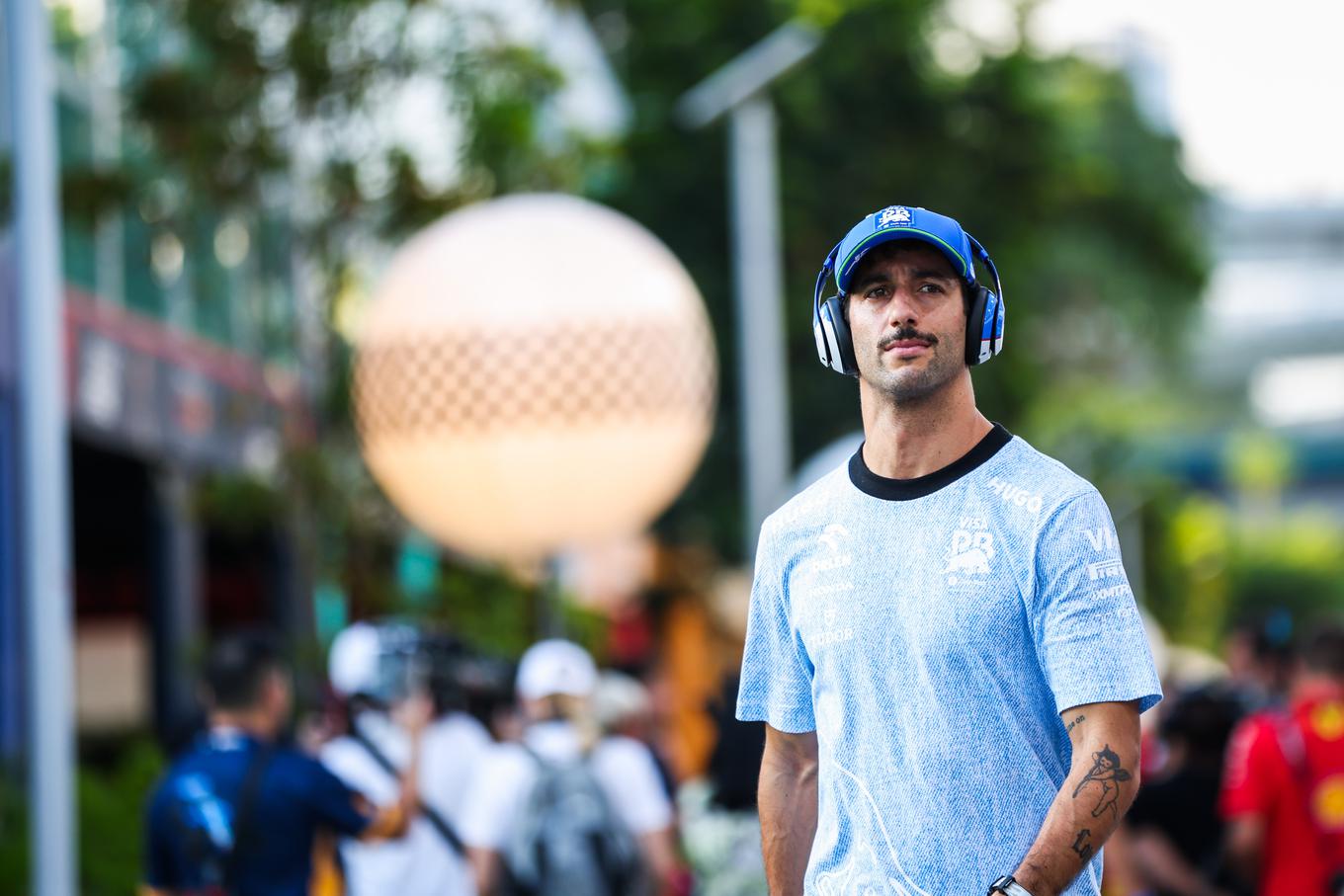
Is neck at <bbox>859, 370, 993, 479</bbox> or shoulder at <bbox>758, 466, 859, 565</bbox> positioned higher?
neck at <bbox>859, 370, 993, 479</bbox>

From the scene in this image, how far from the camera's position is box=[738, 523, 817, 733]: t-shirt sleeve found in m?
3.64

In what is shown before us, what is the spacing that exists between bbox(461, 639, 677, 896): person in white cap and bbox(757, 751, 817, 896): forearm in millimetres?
3942

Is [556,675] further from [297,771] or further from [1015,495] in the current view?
[1015,495]

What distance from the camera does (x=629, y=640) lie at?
24328mm

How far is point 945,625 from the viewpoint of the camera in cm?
329

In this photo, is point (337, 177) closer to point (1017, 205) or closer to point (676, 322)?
point (676, 322)

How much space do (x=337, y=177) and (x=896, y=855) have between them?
8733mm

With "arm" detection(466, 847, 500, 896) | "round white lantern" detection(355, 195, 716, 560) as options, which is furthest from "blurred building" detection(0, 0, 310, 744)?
"arm" detection(466, 847, 500, 896)

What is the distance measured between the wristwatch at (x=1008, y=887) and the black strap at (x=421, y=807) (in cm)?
454

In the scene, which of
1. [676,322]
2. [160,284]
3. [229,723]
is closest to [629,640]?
[160,284]

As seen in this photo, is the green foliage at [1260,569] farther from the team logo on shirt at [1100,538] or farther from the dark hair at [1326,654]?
the team logo on shirt at [1100,538]

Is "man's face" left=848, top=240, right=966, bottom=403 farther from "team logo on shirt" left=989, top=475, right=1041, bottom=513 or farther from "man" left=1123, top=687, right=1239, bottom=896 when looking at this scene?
"man" left=1123, top=687, right=1239, bottom=896

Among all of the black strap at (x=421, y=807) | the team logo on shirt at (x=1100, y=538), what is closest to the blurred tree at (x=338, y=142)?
the black strap at (x=421, y=807)

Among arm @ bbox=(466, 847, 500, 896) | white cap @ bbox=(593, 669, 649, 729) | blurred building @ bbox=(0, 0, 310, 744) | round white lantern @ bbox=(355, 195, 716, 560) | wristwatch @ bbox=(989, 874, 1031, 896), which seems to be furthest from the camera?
blurred building @ bbox=(0, 0, 310, 744)
